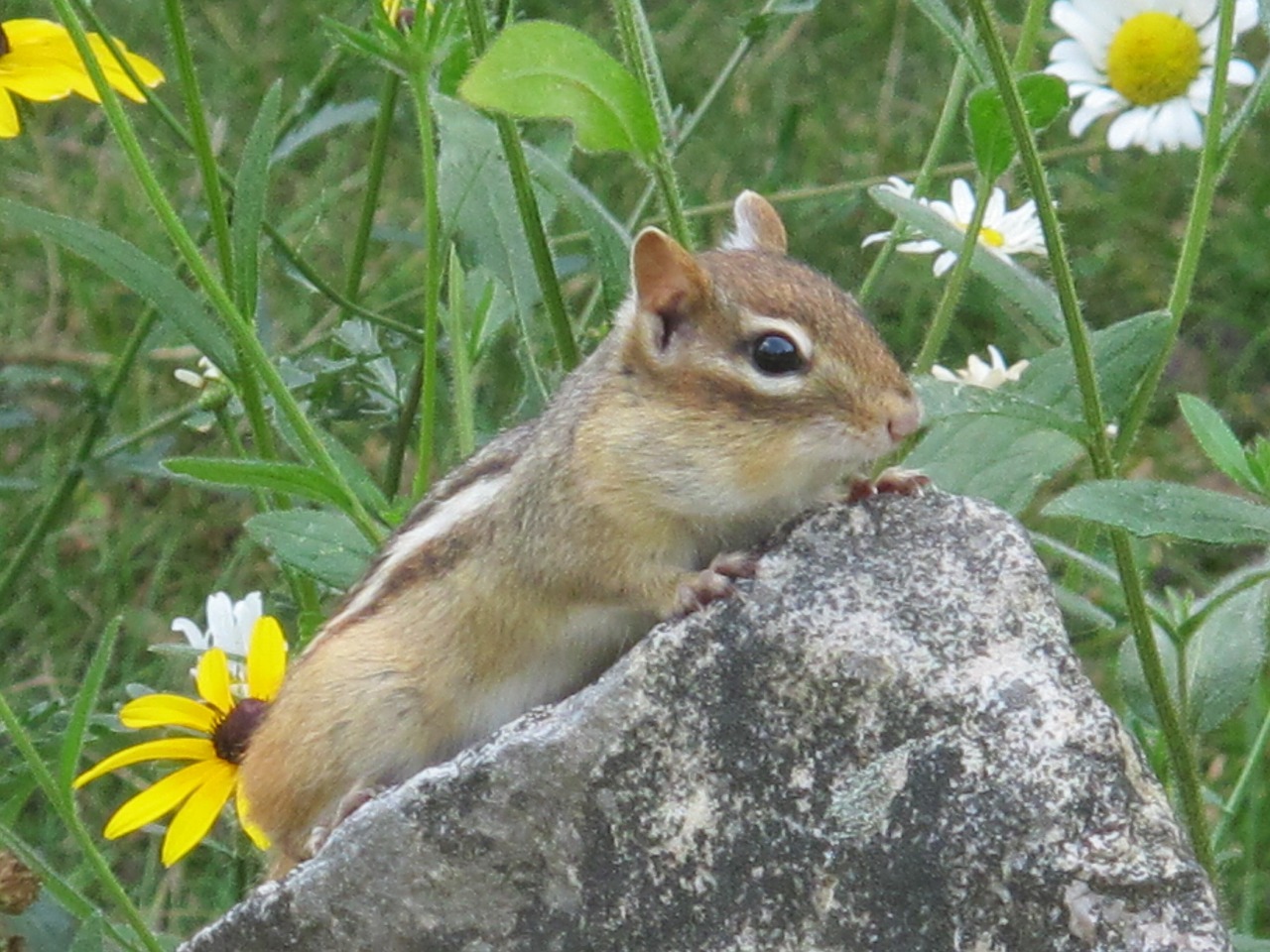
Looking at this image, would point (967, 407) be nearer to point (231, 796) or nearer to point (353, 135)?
point (231, 796)

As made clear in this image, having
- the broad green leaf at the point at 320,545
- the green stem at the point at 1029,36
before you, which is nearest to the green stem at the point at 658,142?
the green stem at the point at 1029,36

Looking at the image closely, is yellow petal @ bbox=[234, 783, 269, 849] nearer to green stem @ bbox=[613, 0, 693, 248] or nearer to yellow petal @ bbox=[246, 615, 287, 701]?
yellow petal @ bbox=[246, 615, 287, 701]

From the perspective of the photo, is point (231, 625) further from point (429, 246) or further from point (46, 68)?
point (46, 68)

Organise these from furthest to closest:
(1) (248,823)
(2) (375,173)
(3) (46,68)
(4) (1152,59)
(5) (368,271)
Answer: (5) (368,271) → (4) (1152,59) → (2) (375,173) → (3) (46,68) → (1) (248,823)

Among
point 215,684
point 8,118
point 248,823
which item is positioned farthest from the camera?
point 8,118

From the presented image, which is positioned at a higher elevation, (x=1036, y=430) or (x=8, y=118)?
(x=8, y=118)

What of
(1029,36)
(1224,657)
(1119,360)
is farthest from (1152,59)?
(1224,657)

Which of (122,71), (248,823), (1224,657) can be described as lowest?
(248,823)
